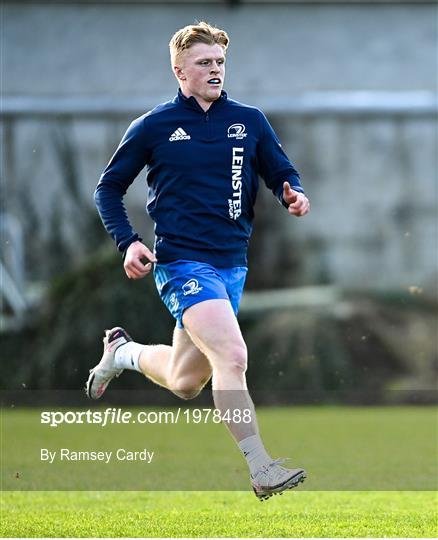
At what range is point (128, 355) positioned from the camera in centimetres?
515

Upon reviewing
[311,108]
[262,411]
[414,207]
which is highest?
[311,108]

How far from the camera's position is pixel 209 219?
14.5ft

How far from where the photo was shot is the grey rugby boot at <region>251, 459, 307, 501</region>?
12.9ft

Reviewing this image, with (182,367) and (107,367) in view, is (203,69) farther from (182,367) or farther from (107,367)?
(107,367)

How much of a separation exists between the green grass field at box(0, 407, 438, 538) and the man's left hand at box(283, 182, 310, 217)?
4.01 ft

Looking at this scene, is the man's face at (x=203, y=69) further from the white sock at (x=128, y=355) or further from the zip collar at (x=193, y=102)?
the white sock at (x=128, y=355)

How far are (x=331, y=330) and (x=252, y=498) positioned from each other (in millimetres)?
6115

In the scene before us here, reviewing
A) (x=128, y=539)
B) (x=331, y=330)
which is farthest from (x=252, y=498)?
(x=331, y=330)

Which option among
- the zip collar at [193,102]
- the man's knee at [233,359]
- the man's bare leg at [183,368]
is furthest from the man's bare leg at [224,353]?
the zip collar at [193,102]

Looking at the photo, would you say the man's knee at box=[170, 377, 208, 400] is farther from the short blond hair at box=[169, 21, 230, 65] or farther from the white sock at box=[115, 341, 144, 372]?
the short blond hair at box=[169, 21, 230, 65]

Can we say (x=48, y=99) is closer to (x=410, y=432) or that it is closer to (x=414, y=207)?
(x=414, y=207)

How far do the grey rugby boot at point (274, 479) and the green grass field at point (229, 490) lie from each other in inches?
29.1

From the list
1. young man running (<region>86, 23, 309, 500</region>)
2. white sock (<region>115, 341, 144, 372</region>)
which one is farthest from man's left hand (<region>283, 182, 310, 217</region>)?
white sock (<region>115, 341, 144, 372</region>)

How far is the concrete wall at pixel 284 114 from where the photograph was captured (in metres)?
11.9
